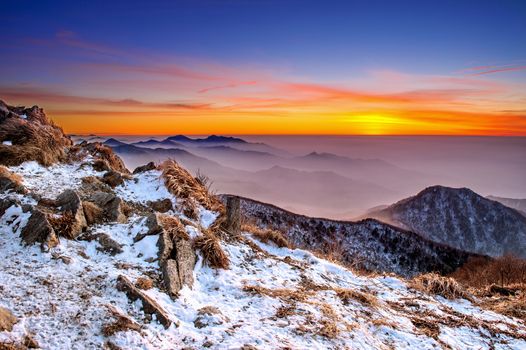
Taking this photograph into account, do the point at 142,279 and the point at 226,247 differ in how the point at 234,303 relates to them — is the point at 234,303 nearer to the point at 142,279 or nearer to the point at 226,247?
the point at 142,279

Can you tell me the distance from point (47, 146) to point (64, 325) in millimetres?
10713

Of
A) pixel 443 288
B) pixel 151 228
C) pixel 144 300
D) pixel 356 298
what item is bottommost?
pixel 443 288

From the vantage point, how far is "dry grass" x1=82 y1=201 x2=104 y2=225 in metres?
8.71

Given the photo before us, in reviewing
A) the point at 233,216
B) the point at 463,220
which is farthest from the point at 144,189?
the point at 463,220

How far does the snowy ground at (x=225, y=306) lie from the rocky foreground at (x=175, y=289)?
0.09 feet

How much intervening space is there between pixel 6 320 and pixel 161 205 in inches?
270

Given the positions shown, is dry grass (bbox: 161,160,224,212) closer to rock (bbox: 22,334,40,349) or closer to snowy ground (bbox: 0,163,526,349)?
snowy ground (bbox: 0,163,526,349)

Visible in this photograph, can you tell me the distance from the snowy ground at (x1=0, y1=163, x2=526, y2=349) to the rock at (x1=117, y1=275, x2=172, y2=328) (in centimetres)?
11

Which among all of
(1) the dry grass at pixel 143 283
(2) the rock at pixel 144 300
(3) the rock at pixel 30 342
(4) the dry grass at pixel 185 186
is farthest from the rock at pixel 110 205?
(3) the rock at pixel 30 342

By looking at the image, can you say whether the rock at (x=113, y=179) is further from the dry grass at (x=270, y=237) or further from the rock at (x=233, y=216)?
the dry grass at (x=270, y=237)

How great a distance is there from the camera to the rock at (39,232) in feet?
23.2

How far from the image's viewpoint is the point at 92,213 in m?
8.90

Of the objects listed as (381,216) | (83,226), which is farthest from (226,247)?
(381,216)

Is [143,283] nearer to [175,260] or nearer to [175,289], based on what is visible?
[175,289]
